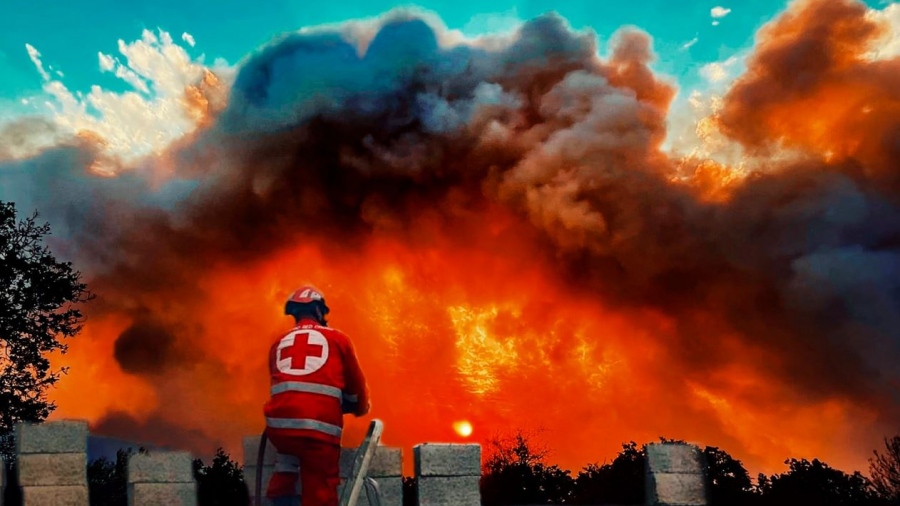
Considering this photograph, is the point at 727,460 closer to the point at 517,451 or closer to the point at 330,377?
the point at 517,451

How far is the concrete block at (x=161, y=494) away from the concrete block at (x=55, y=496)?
58cm

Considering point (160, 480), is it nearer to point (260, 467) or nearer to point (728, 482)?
point (260, 467)

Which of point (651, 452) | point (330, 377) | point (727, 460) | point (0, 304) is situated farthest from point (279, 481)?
point (727, 460)

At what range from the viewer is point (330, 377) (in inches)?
375

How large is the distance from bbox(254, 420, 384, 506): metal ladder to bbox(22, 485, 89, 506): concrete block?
85.3 inches

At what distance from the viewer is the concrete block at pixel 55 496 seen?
32.0 ft

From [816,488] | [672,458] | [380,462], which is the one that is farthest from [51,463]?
[816,488]

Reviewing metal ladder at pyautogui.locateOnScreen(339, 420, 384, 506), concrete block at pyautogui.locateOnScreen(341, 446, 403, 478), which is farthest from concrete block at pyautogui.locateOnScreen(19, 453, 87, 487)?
metal ladder at pyautogui.locateOnScreen(339, 420, 384, 506)

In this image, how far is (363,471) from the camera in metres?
9.46

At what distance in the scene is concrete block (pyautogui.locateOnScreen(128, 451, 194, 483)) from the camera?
10.0m

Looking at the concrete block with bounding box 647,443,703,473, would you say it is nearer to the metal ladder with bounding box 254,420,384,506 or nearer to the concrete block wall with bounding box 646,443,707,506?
the concrete block wall with bounding box 646,443,707,506

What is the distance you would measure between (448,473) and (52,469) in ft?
15.7

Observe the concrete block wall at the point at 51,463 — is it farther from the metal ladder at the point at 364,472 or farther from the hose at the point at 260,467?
the metal ladder at the point at 364,472

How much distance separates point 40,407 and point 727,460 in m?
23.4
